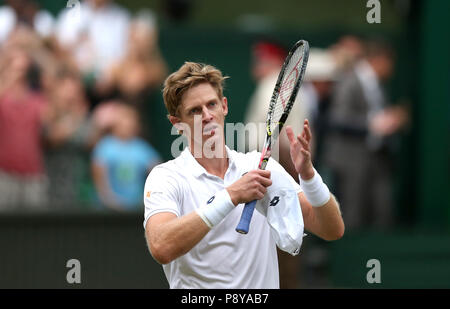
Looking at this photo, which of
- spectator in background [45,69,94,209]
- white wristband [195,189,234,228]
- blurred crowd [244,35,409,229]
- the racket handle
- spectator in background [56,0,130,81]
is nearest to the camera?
white wristband [195,189,234,228]

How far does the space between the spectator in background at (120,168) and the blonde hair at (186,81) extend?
4.40 m

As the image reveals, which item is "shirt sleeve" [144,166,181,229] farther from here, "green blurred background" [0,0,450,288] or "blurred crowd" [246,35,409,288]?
"blurred crowd" [246,35,409,288]

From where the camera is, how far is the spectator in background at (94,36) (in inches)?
371

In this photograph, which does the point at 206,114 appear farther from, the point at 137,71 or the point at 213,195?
the point at 137,71

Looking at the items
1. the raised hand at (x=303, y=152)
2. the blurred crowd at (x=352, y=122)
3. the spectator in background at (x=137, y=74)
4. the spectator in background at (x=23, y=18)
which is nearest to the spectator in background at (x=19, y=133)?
the spectator in background at (x=23, y=18)

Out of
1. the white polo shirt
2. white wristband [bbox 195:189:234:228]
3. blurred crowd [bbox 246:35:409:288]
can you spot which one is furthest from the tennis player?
blurred crowd [bbox 246:35:409:288]

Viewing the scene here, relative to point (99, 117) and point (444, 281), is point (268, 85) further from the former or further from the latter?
point (444, 281)

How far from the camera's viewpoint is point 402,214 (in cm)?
1109

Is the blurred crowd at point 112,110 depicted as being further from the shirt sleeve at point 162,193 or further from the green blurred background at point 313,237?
the shirt sleeve at point 162,193

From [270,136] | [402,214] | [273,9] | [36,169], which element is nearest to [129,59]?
[36,169]

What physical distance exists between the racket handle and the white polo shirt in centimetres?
16

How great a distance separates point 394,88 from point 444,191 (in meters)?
1.52

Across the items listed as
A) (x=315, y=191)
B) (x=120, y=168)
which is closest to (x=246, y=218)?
(x=315, y=191)

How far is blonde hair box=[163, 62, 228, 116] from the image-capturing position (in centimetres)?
446
